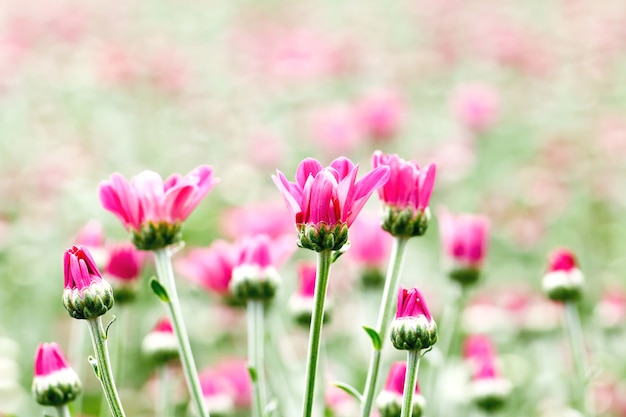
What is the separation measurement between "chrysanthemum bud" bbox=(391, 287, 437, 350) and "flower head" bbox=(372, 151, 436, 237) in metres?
0.19

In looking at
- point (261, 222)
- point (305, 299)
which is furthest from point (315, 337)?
point (261, 222)

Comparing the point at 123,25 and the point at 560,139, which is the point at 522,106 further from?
the point at 123,25

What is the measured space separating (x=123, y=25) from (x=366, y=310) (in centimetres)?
520

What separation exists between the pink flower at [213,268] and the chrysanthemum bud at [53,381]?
0.67 meters

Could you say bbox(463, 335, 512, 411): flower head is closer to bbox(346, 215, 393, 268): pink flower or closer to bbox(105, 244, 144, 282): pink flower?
bbox(346, 215, 393, 268): pink flower

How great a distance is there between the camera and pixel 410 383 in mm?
1363

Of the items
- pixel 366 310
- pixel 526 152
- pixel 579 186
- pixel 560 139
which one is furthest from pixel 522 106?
pixel 366 310

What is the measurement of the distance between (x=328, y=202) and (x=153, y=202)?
39 cm

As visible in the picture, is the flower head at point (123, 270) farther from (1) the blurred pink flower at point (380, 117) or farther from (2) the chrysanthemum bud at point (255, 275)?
(1) the blurred pink flower at point (380, 117)

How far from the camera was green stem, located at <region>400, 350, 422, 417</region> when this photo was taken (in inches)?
52.9

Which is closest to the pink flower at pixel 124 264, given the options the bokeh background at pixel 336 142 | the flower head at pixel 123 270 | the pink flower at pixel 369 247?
the flower head at pixel 123 270

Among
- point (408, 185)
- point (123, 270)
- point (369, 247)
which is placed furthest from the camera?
point (369, 247)

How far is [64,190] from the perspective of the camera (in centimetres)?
400

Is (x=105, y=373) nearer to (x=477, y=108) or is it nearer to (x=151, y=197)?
(x=151, y=197)
